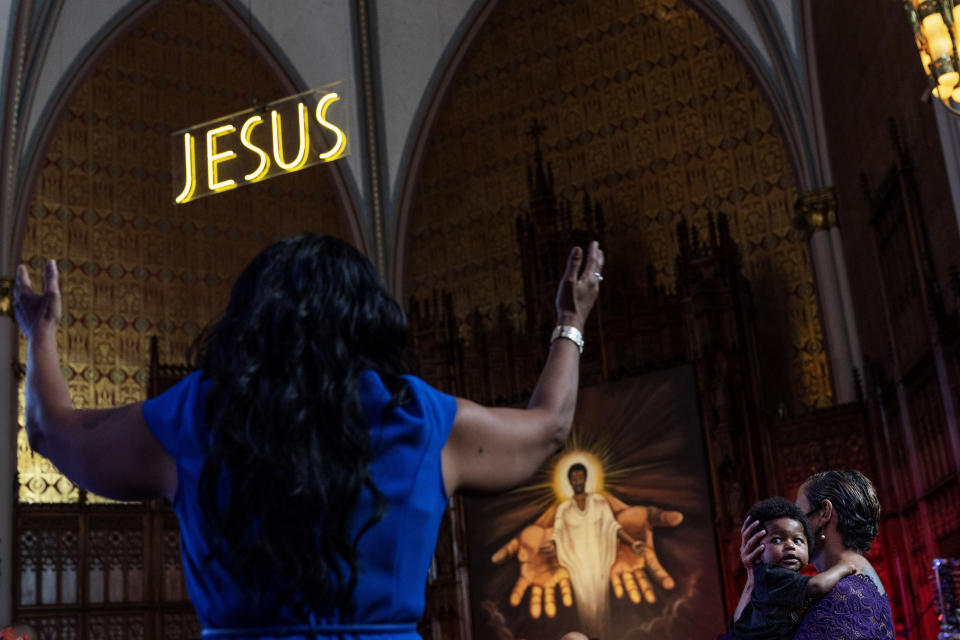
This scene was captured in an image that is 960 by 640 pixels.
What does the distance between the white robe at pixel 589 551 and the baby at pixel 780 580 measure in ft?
30.7

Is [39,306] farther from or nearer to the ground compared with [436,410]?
farther from the ground

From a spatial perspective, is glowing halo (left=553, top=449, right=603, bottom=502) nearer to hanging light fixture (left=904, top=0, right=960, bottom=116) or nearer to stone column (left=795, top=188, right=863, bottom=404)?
stone column (left=795, top=188, right=863, bottom=404)

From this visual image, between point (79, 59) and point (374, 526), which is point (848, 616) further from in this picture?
point (79, 59)

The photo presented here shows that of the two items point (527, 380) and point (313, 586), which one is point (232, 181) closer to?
point (313, 586)

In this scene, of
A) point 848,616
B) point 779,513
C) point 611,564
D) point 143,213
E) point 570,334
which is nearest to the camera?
point 570,334

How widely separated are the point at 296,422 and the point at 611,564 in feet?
34.8

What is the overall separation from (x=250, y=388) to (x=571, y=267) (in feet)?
1.90

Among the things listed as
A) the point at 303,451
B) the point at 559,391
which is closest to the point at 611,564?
the point at 559,391

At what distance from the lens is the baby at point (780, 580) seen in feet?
7.80

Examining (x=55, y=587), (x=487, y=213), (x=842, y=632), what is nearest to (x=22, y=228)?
(x=55, y=587)

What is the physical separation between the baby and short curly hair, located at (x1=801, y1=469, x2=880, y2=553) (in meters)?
0.11

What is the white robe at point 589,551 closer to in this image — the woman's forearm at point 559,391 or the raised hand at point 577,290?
the raised hand at point 577,290

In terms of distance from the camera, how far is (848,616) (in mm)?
2314

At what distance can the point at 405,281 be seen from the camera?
14.9 metres
